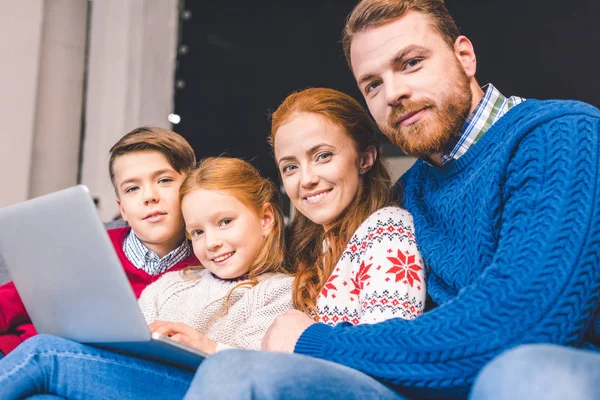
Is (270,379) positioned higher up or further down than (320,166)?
further down

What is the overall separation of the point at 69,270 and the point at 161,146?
2.19ft

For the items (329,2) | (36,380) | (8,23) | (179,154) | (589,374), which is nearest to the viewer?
(589,374)

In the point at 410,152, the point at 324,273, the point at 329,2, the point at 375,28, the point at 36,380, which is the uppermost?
the point at 329,2

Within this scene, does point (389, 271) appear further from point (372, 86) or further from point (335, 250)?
point (372, 86)

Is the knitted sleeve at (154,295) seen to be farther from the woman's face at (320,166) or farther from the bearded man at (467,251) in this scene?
the bearded man at (467,251)

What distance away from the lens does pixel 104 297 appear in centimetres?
108

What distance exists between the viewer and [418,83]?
4.25ft

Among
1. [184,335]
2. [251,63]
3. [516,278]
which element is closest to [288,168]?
[184,335]

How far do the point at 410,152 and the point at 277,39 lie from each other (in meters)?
2.55

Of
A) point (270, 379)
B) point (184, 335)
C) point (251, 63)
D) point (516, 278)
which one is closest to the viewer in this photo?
point (270, 379)

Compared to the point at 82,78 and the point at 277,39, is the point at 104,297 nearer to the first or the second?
the point at 82,78

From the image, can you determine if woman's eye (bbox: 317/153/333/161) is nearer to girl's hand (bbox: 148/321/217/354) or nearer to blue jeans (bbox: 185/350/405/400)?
girl's hand (bbox: 148/321/217/354)

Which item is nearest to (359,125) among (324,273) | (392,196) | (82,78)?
(392,196)

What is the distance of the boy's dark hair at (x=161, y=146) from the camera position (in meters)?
1.74
